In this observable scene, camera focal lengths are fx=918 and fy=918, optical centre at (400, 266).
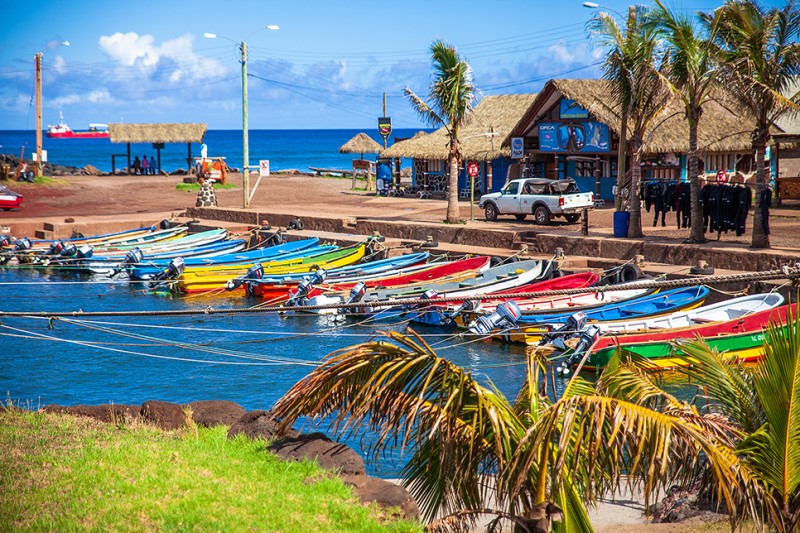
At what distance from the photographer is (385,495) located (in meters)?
8.41

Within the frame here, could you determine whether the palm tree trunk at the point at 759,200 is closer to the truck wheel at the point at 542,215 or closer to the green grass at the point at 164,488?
the truck wheel at the point at 542,215

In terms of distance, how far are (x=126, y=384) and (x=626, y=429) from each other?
14.2m

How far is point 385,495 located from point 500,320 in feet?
40.9

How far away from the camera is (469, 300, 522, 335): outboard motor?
20359mm

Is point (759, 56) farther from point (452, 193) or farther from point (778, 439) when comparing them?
point (778, 439)

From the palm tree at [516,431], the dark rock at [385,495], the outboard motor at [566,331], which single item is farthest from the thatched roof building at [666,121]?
the palm tree at [516,431]

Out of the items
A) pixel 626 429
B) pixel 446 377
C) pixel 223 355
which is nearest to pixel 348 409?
pixel 446 377

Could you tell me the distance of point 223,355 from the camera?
20.7 m

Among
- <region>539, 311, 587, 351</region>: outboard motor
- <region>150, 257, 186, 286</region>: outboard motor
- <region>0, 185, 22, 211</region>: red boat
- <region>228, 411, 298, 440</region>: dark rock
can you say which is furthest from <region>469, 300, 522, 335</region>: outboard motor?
<region>0, 185, 22, 211</region>: red boat

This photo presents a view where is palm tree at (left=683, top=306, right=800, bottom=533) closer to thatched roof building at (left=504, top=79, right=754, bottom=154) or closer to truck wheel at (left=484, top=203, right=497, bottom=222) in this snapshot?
truck wheel at (left=484, top=203, right=497, bottom=222)

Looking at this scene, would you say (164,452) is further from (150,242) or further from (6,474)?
(150,242)

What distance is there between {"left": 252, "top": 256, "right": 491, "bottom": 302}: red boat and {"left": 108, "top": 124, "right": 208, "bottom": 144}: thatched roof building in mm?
37328

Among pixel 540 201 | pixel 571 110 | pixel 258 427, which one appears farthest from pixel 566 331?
pixel 571 110

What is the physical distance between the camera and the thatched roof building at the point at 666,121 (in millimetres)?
37188
